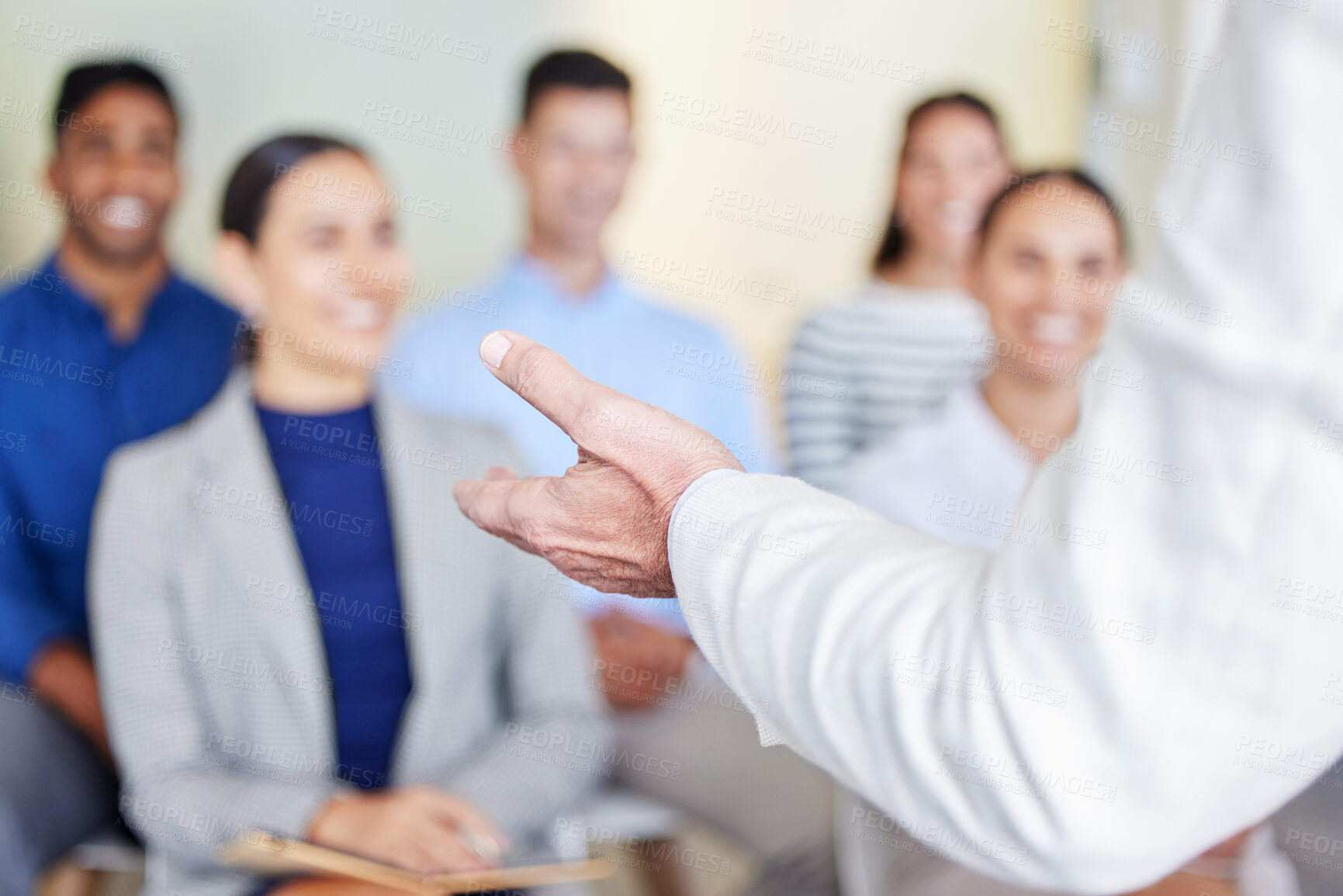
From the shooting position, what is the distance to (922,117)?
212 centimetres

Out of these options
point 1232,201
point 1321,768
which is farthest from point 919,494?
point 1232,201

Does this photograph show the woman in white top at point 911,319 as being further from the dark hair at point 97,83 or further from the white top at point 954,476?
the dark hair at point 97,83

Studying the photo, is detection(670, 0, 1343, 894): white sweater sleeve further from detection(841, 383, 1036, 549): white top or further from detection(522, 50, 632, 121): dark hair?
detection(522, 50, 632, 121): dark hair

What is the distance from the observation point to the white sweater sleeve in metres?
0.41

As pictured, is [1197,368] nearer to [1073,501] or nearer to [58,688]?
[1073,501]

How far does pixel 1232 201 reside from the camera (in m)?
0.42

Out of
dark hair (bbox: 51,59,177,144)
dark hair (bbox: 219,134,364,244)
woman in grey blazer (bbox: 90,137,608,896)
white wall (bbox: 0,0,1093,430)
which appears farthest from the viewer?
white wall (bbox: 0,0,1093,430)

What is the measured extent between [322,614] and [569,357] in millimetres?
922

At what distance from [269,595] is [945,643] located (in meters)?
1.04

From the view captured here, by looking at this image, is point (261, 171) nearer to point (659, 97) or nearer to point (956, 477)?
point (956, 477)

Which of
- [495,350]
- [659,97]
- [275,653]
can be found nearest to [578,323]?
[275,653]

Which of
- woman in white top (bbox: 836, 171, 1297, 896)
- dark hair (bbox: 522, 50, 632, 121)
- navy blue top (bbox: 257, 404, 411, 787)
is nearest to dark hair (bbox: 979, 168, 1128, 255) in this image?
woman in white top (bbox: 836, 171, 1297, 896)

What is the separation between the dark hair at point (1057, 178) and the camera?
68.8 inches

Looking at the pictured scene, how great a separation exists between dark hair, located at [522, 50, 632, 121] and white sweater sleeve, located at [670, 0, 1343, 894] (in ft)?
5.77
